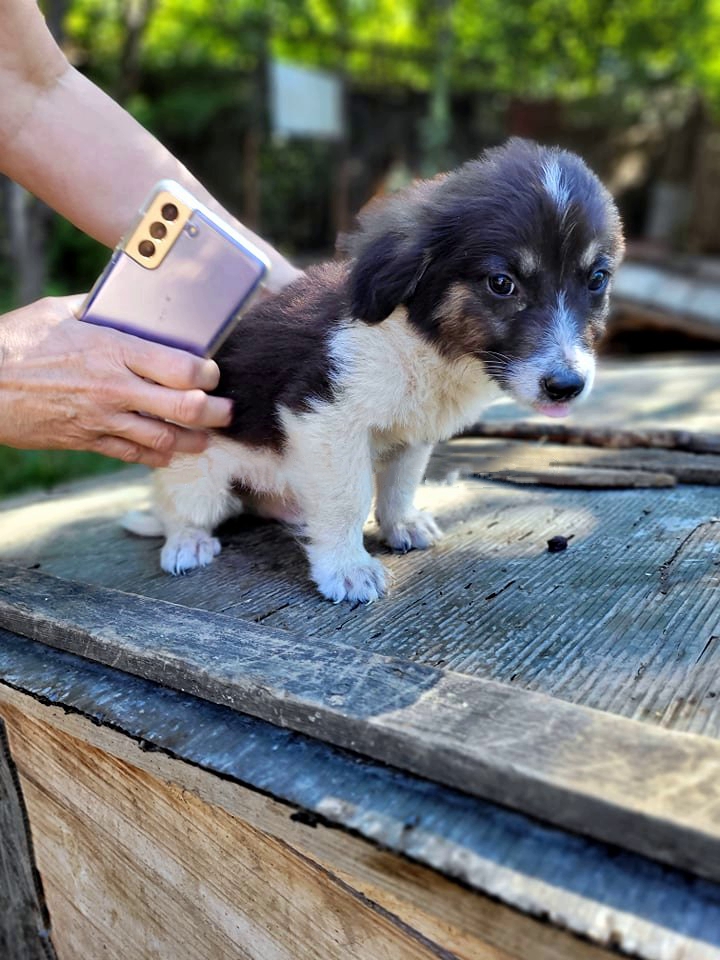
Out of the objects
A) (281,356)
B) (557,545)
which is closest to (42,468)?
(281,356)

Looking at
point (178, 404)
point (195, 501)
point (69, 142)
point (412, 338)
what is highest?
point (69, 142)

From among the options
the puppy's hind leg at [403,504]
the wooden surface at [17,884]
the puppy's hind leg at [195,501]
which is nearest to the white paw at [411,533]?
the puppy's hind leg at [403,504]

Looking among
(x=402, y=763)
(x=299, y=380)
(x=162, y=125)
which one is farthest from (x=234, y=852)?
(x=162, y=125)

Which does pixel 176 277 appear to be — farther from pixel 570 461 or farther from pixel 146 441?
pixel 570 461

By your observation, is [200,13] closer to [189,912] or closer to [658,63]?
[658,63]

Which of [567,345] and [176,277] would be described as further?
[176,277]

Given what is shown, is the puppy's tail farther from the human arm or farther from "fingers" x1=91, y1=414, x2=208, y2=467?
the human arm
